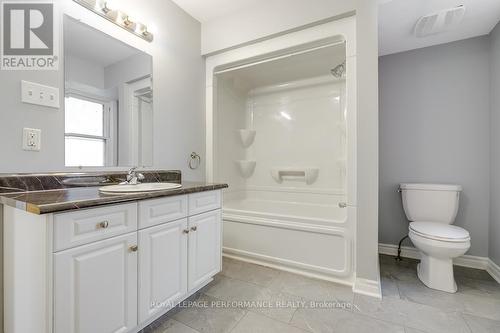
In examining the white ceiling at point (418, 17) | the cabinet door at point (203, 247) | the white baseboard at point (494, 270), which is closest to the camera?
the cabinet door at point (203, 247)

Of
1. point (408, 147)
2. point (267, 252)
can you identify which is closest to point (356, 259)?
point (267, 252)

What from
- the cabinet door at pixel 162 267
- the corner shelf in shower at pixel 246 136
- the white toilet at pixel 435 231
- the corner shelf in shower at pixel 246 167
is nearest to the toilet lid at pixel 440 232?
the white toilet at pixel 435 231

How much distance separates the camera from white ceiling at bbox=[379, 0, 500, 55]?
174 cm

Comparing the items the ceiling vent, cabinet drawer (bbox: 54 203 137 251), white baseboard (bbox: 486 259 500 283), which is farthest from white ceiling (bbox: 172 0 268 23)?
white baseboard (bbox: 486 259 500 283)

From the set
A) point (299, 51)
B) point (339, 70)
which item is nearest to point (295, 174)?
point (339, 70)

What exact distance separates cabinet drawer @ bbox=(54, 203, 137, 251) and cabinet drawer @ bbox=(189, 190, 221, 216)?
402mm

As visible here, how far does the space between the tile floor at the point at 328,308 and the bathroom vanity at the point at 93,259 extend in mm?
268

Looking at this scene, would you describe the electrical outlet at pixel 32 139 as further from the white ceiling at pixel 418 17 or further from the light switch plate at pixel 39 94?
the white ceiling at pixel 418 17

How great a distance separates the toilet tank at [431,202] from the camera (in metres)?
2.01

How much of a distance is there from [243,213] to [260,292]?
73 cm

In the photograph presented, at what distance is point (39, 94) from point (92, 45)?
19.5 inches

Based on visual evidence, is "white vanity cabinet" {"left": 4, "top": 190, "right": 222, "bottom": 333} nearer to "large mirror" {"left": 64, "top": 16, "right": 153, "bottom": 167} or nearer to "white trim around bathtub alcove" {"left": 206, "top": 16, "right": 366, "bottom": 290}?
"large mirror" {"left": 64, "top": 16, "right": 153, "bottom": 167}

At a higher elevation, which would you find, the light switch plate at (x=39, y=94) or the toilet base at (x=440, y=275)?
the light switch plate at (x=39, y=94)

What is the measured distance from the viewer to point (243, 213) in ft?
7.21
